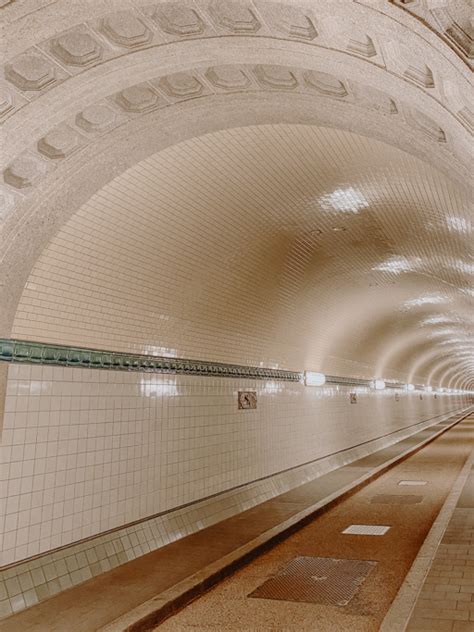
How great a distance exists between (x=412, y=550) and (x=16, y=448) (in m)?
4.52

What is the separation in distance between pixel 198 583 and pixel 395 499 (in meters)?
5.53

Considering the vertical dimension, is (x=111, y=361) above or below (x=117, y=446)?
above

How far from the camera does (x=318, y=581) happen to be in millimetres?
5402

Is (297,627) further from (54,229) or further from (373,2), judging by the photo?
(373,2)

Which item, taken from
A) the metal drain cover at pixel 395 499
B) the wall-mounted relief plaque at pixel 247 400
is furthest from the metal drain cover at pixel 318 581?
the metal drain cover at pixel 395 499

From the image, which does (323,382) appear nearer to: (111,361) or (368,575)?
(368,575)

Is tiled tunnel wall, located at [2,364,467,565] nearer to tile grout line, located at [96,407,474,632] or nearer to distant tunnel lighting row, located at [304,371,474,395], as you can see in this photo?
tile grout line, located at [96,407,474,632]

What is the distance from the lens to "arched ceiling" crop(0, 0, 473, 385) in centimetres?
325

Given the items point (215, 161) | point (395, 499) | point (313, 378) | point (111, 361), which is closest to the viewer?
point (215, 161)

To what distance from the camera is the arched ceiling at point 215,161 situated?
3252 mm

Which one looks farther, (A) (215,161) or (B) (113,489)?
(B) (113,489)

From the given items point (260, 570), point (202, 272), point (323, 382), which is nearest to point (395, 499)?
point (323, 382)

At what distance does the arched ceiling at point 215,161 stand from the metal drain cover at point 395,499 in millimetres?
3273

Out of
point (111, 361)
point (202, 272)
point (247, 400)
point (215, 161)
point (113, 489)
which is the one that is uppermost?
point (215, 161)
